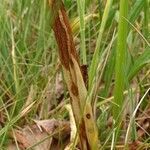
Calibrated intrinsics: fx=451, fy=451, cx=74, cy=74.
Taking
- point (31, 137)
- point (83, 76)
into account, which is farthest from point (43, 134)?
point (83, 76)

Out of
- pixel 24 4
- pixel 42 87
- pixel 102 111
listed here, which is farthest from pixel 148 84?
pixel 24 4

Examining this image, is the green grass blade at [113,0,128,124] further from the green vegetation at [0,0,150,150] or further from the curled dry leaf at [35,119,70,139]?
the curled dry leaf at [35,119,70,139]

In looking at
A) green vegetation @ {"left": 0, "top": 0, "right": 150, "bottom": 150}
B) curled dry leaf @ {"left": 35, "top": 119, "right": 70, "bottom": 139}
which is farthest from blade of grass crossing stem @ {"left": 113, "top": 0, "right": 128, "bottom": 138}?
curled dry leaf @ {"left": 35, "top": 119, "right": 70, "bottom": 139}

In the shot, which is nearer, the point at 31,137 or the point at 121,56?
the point at 121,56

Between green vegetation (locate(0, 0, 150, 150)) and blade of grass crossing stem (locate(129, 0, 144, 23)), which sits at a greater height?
blade of grass crossing stem (locate(129, 0, 144, 23))

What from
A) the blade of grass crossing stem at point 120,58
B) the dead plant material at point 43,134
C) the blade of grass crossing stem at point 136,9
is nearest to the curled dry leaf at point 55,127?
the dead plant material at point 43,134

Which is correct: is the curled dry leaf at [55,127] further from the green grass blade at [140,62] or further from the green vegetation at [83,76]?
the green grass blade at [140,62]

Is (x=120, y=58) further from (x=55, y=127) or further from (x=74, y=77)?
(x=55, y=127)

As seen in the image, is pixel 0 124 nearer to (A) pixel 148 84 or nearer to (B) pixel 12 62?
(B) pixel 12 62
